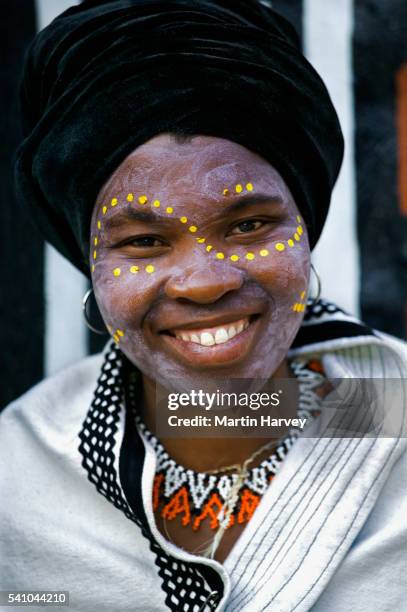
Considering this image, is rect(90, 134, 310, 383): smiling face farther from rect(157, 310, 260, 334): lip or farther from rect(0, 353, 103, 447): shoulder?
rect(0, 353, 103, 447): shoulder

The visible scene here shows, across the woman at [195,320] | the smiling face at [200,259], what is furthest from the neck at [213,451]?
the smiling face at [200,259]

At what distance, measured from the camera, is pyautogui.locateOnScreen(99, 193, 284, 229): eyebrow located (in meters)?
1.51

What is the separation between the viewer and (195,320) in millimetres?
1531

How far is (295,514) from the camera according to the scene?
65.4 inches

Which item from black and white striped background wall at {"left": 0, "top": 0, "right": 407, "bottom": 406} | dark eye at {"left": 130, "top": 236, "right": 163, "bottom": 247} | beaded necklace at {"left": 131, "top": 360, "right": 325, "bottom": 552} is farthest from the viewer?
black and white striped background wall at {"left": 0, "top": 0, "right": 407, "bottom": 406}

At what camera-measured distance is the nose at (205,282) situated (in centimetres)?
147

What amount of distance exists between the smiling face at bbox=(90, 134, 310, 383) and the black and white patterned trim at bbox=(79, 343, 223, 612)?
0.26 m

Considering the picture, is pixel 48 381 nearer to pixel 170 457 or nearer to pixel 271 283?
pixel 170 457

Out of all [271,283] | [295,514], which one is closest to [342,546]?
[295,514]

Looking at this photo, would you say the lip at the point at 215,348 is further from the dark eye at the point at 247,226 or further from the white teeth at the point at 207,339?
the dark eye at the point at 247,226

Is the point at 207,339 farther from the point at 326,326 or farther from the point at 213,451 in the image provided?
the point at 326,326

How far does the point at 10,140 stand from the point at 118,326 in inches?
49.9

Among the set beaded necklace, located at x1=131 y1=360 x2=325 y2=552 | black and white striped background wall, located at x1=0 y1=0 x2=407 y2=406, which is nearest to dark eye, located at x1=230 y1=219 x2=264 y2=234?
beaded necklace, located at x1=131 y1=360 x2=325 y2=552

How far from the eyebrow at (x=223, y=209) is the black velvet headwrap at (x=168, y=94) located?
3.9 inches
